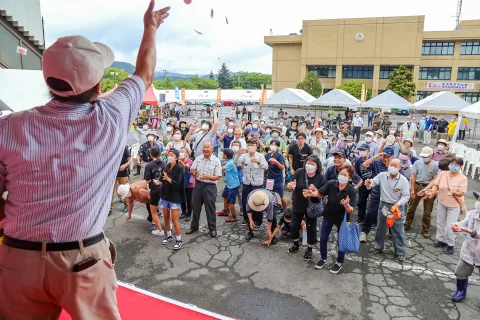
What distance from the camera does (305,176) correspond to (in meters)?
5.67

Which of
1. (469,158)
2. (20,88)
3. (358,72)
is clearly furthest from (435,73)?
(20,88)

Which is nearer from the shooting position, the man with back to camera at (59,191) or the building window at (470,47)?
the man with back to camera at (59,191)

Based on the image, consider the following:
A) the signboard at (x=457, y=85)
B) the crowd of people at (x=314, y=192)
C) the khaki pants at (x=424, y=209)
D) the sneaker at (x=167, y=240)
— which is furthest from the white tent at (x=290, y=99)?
the signboard at (x=457, y=85)

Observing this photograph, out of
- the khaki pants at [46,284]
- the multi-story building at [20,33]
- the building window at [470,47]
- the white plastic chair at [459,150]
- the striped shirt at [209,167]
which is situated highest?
the building window at [470,47]

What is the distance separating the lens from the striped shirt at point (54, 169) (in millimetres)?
1183

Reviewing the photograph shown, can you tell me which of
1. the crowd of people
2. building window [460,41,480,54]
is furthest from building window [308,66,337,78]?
the crowd of people

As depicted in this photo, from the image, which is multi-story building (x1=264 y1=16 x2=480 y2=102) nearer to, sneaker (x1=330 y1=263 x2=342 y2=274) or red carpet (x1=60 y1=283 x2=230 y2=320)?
sneaker (x1=330 y1=263 x2=342 y2=274)

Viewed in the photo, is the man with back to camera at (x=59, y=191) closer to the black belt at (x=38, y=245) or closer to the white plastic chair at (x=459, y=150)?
the black belt at (x=38, y=245)

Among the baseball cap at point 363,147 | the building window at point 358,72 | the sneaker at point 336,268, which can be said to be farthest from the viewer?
the building window at point 358,72

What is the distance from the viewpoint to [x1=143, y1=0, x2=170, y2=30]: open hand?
1.63 metres

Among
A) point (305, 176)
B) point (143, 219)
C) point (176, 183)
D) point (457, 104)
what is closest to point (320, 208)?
point (305, 176)

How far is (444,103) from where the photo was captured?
16.1 m

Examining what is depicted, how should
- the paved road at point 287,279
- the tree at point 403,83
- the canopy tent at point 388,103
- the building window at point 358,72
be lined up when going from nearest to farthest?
1. the paved road at point 287,279
2. the canopy tent at point 388,103
3. the tree at point 403,83
4. the building window at point 358,72

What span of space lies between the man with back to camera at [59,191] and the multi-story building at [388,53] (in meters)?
53.2
